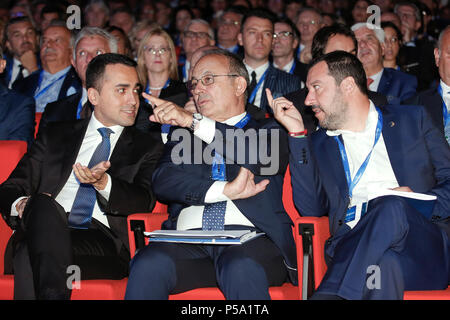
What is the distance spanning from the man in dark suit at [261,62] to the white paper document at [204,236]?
2.15 meters

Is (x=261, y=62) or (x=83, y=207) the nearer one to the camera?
(x=83, y=207)

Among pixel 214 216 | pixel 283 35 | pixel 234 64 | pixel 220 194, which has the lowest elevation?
pixel 214 216

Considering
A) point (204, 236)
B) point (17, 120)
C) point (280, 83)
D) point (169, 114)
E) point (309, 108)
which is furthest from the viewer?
point (280, 83)

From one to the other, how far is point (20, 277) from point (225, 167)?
1.07 metres

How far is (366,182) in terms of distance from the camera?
3.02m

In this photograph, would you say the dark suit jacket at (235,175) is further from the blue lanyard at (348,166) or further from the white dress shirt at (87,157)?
the white dress shirt at (87,157)

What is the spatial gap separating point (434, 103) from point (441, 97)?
0.06 meters

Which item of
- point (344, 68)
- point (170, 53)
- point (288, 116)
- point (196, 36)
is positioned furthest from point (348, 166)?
point (196, 36)

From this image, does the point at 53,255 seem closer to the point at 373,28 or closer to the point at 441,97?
the point at 441,97

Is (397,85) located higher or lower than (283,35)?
lower

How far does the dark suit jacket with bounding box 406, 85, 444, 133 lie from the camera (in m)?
3.60
